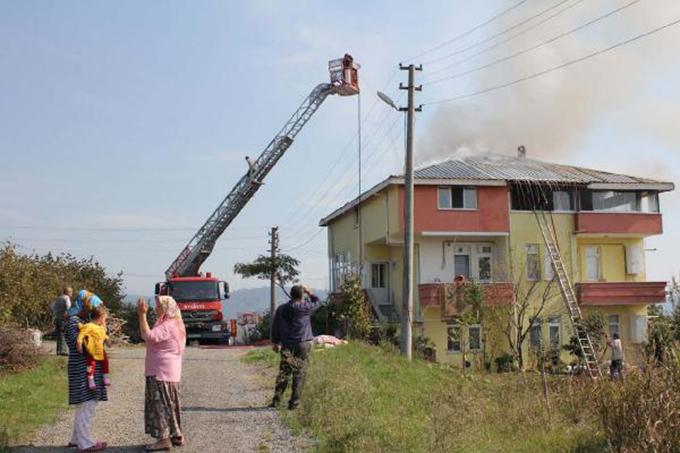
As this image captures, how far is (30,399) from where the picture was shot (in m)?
11.7

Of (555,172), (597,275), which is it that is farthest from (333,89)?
(597,275)

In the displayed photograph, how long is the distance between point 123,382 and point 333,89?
22.0 m

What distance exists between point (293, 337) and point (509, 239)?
82.6 ft

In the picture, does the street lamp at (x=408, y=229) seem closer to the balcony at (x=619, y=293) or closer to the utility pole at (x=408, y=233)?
the utility pole at (x=408, y=233)

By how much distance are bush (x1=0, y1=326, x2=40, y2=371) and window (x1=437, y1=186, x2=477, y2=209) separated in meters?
20.9

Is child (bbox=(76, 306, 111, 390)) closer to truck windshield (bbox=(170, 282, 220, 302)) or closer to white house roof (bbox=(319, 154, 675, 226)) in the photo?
truck windshield (bbox=(170, 282, 220, 302))

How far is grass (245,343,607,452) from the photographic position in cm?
804

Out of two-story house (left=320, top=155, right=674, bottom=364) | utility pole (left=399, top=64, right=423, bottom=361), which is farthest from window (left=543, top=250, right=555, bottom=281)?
utility pole (left=399, top=64, right=423, bottom=361)

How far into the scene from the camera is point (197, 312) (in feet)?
97.3

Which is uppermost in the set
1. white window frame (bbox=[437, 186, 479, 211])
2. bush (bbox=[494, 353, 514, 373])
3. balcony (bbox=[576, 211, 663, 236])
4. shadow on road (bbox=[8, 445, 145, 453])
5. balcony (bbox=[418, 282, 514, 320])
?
white window frame (bbox=[437, 186, 479, 211])

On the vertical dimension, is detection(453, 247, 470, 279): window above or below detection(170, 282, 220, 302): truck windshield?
above

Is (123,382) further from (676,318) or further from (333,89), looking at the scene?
(333,89)

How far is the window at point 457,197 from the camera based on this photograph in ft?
110

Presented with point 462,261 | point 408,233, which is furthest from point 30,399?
point 462,261
